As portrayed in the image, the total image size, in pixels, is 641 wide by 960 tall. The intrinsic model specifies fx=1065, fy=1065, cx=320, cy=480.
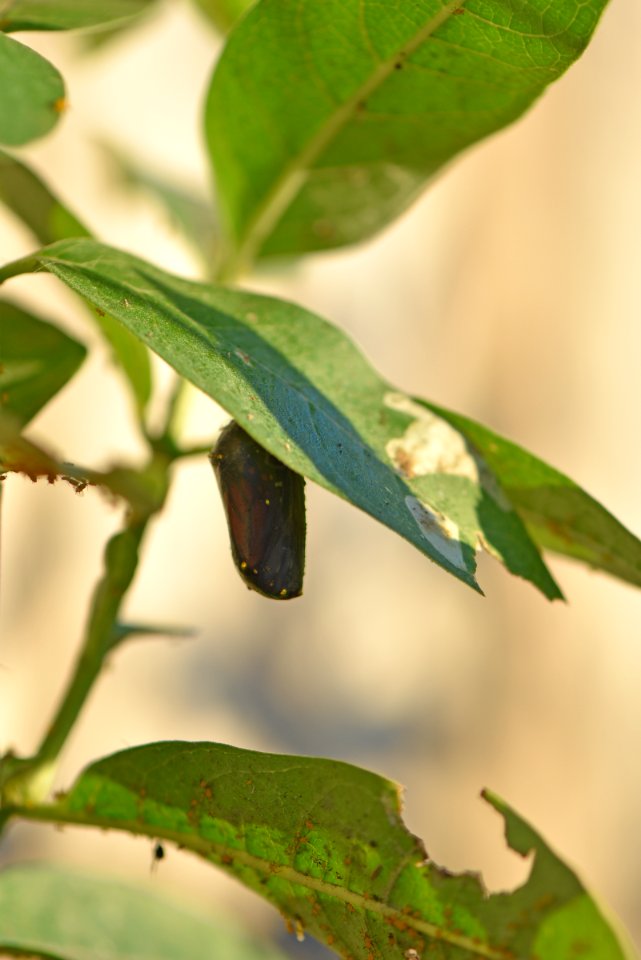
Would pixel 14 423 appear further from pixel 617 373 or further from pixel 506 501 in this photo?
pixel 617 373

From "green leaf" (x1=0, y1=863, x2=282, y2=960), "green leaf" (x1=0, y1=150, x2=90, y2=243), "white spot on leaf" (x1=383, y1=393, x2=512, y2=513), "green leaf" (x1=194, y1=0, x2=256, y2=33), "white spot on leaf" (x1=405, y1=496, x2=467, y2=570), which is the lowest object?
"green leaf" (x1=0, y1=863, x2=282, y2=960)

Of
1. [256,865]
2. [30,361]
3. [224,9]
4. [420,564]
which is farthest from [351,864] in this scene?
[420,564]

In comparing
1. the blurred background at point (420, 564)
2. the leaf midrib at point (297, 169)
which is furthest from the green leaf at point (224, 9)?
the blurred background at point (420, 564)

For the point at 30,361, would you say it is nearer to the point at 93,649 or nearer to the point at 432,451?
the point at 93,649

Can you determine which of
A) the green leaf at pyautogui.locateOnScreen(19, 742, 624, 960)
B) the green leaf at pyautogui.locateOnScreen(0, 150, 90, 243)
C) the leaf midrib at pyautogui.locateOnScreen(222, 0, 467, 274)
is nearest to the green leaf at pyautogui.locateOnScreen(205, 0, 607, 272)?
the leaf midrib at pyautogui.locateOnScreen(222, 0, 467, 274)

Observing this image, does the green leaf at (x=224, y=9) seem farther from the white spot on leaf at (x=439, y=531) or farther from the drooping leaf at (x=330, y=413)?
the white spot on leaf at (x=439, y=531)

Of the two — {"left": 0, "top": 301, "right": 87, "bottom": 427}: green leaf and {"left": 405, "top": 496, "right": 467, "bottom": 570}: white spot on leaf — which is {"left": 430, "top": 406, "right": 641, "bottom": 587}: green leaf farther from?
{"left": 0, "top": 301, "right": 87, "bottom": 427}: green leaf
